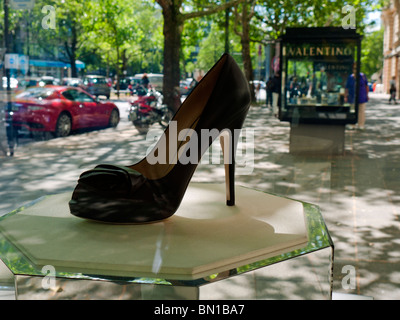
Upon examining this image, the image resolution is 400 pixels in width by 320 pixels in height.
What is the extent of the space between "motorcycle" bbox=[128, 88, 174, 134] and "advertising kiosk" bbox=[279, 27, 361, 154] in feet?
17.3

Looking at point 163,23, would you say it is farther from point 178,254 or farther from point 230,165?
point 178,254

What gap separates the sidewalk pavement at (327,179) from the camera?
3980 millimetres

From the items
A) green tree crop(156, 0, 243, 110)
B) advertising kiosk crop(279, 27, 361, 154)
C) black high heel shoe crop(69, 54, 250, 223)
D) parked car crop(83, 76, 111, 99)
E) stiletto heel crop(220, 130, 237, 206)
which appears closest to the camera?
black high heel shoe crop(69, 54, 250, 223)

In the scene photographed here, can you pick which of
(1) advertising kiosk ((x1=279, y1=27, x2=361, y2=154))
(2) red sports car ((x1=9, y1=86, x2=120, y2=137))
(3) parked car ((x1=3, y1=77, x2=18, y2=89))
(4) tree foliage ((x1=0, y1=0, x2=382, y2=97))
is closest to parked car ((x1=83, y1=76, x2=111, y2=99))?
(4) tree foliage ((x1=0, y1=0, x2=382, y2=97))

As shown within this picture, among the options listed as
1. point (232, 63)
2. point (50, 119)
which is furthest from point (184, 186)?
point (50, 119)

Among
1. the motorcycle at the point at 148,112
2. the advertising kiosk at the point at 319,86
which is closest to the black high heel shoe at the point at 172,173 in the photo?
the advertising kiosk at the point at 319,86

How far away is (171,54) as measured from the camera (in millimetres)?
14781

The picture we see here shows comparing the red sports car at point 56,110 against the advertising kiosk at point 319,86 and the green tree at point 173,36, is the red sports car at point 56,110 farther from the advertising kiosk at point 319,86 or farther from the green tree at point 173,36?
the advertising kiosk at point 319,86

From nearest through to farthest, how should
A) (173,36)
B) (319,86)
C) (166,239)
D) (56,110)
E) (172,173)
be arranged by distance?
1. (166,239)
2. (172,173)
3. (319,86)
4. (56,110)
5. (173,36)

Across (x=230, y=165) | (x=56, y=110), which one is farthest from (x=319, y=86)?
(x=230, y=165)

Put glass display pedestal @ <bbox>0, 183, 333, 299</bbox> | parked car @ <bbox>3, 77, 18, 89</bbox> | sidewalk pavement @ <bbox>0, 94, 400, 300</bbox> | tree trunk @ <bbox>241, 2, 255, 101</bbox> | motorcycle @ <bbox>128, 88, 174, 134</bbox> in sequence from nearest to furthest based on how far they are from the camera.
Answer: glass display pedestal @ <bbox>0, 183, 333, 299</bbox>, sidewalk pavement @ <bbox>0, 94, 400, 300</bbox>, parked car @ <bbox>3, 77, 18, 89</bbox>, motorcycle @ <bbox>128, 88, 174, 134</bbox>, tree trunk @ <bbox>241, 2, 255, 101</bbox>

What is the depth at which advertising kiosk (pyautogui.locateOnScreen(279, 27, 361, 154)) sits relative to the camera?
9.40 m

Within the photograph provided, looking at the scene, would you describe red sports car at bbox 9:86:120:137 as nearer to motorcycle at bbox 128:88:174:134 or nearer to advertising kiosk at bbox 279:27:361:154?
motorcycle at bbox 128:88:174:134

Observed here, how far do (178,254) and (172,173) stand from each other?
1.73ft
